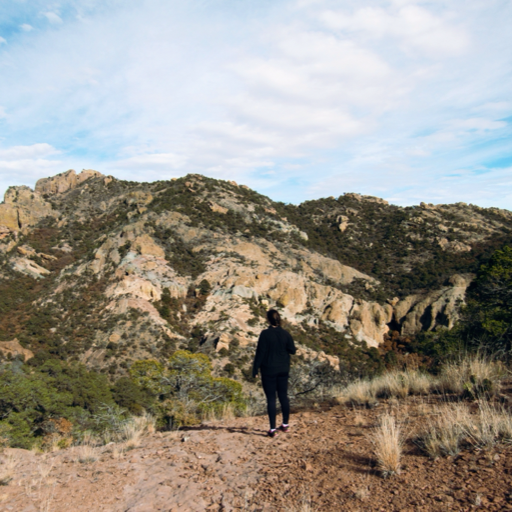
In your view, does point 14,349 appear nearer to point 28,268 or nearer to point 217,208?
point 28,268

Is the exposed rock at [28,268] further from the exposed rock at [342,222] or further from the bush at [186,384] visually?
the exposed rock at [342,222]

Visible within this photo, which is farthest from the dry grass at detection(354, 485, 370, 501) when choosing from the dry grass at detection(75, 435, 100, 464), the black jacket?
the dry grass at detection(75, 435, 100, 464)

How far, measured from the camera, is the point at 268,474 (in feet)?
14.1

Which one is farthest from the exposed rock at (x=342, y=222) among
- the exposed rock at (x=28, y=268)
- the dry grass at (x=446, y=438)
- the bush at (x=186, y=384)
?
the dry grass at (x=446, y=438)

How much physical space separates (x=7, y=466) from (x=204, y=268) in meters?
36.5

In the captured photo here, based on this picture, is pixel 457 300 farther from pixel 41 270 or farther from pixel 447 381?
pixel 41 270

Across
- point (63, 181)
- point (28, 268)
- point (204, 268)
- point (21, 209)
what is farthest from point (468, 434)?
point (63, 181)

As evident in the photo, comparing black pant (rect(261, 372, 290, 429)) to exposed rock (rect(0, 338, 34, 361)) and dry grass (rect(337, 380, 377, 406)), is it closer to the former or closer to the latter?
dry grass (rect(337, 380, 377, 406))

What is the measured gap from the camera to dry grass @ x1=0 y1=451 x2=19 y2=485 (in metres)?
5.17

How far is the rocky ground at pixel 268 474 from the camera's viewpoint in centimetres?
328

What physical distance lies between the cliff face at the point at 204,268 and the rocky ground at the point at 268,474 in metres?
22.6

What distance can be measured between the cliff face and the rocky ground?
2259 cm

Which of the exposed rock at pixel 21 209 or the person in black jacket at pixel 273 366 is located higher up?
the exposed rock at pixel 21 209

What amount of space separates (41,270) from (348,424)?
52.6 metres
